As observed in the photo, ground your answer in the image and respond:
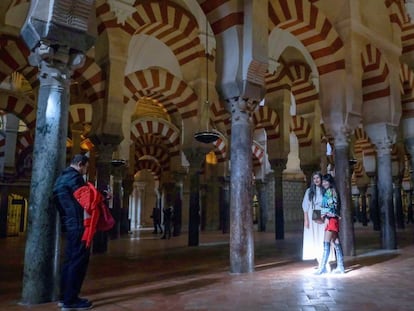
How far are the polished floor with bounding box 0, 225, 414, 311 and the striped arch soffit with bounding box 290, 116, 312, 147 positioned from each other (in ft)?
18.2

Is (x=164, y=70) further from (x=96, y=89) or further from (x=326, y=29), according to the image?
(x=326, y=29)

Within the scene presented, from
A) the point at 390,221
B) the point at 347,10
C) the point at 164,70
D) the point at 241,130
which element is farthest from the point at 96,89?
the point at 390,221

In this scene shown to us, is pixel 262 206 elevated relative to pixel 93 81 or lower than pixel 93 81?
lower

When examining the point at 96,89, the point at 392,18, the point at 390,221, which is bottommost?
the point at 390,221

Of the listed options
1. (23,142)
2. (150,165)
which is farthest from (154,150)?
(23,142)

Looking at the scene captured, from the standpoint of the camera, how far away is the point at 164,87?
9.41 meters

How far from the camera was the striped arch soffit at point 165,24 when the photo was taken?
281 inches

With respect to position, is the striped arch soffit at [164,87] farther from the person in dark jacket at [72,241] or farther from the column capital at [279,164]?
the person in dark jacket at [72,241]

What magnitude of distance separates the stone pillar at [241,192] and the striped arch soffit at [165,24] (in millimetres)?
3403

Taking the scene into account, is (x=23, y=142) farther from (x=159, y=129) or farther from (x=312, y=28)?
(x=312, y=28)

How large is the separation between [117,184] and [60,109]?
8.30m

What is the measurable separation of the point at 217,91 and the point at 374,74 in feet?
13.2

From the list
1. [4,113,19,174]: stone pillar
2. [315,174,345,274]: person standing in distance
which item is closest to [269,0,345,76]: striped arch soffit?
[315,174,345,274]: person standing in distance

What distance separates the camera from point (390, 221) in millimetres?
7527
